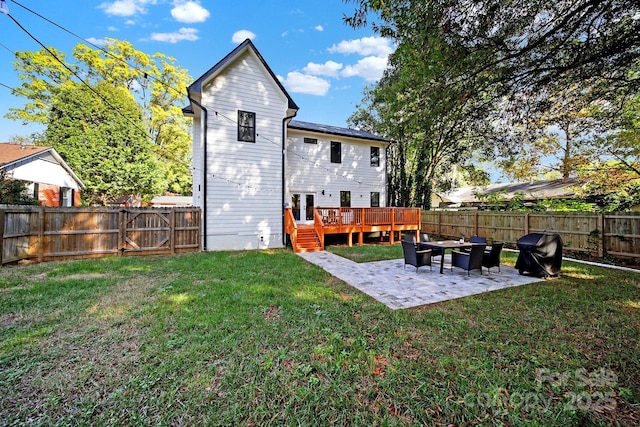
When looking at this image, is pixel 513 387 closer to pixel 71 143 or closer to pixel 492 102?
pixel 492 102

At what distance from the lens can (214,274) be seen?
660cm

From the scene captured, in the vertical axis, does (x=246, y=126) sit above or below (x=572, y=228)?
above

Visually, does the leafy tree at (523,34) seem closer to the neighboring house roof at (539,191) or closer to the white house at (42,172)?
the neighboring house roof at (539,191)

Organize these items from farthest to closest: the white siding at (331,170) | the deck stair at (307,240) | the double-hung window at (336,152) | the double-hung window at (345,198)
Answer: the double-hung window at (345,198) < the double-hung window at (336,152) < the white siding at (331,170) < the deck stair at (307,240)

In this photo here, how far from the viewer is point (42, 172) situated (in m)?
14.0

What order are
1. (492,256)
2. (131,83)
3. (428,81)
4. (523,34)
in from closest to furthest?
(523,34) < (428,81) < (492,256) < (131,83)

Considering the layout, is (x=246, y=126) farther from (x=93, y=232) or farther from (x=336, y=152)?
(x=93, y=232)

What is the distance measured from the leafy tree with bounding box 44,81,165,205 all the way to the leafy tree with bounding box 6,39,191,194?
3.93 ft

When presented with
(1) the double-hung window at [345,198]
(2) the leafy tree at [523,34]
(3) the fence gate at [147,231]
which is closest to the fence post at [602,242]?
(2) the leafy tree at [523,34]

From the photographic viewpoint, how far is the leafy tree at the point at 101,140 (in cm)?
1442

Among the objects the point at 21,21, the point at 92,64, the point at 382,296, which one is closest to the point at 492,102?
the point at 382,296

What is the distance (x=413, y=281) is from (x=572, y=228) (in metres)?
7.63

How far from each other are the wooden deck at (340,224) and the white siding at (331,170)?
2.70 meters

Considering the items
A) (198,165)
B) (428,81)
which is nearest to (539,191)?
(428,81)
